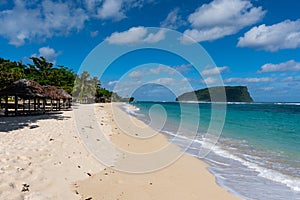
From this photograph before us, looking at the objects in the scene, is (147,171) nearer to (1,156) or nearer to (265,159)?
(1,156)

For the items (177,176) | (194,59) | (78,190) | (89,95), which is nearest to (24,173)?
(78,190)

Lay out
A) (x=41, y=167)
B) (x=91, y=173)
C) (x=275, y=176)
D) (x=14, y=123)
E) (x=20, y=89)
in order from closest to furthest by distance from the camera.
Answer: (x=41, y=167), (x=91, y=173), (x=275, y=176), (x=14, y=123), (x=20, y=89)

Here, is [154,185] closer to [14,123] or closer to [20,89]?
[14,123]

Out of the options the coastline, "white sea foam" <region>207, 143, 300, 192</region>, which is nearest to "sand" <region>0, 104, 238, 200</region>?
the coastline

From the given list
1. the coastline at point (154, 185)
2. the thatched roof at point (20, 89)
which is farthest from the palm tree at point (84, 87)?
the coastline at point (154, 185)

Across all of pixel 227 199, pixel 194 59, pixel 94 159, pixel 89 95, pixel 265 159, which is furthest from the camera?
pixel 89 95

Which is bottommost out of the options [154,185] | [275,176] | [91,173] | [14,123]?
[275,176]

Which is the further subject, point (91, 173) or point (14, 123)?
point (14, 123)

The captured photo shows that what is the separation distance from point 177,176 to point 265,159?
14.1 feet

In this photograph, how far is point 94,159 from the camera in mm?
6273

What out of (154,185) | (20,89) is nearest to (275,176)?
(154,185)

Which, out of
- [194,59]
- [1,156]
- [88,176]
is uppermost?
[194,59]

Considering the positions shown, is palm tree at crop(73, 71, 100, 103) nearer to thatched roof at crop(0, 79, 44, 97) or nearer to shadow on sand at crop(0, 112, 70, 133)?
thatched roof at crop(0, 79, 44, 97)

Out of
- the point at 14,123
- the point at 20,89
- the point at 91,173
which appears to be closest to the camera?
the point at 91,173
